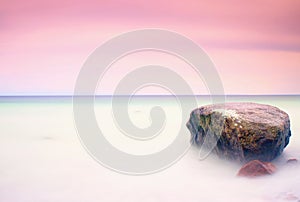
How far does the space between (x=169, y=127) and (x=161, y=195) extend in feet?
11.8

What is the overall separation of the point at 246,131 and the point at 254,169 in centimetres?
45

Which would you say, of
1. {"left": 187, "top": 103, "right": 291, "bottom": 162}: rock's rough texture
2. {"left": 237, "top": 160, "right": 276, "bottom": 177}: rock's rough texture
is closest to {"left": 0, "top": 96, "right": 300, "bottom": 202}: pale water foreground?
{"left": 237, "top": 160, "right": 276, "bottom": 177}: rock's rough texture

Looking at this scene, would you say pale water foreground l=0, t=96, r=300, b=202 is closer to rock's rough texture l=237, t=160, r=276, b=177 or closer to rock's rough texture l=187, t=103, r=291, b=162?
rock's rough texture l=237, t=160, r=276, b=177

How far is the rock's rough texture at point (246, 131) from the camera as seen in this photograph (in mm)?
3227

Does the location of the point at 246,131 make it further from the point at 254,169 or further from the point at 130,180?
the point at 130,180

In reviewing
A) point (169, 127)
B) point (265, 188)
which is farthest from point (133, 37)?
point (265, 188)

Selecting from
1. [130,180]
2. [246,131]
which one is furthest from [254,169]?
[130,180]

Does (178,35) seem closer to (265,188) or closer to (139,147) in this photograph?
(139,147)

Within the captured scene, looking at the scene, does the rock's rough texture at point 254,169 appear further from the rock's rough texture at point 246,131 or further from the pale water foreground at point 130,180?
the rock's rough texture at point 246,131

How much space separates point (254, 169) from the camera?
304cm

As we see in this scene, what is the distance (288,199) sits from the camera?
95.7 inches

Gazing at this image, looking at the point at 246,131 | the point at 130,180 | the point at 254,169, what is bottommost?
the point at 254,169

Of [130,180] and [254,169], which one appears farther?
[130,180]

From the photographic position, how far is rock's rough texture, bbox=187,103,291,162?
10.6ft
